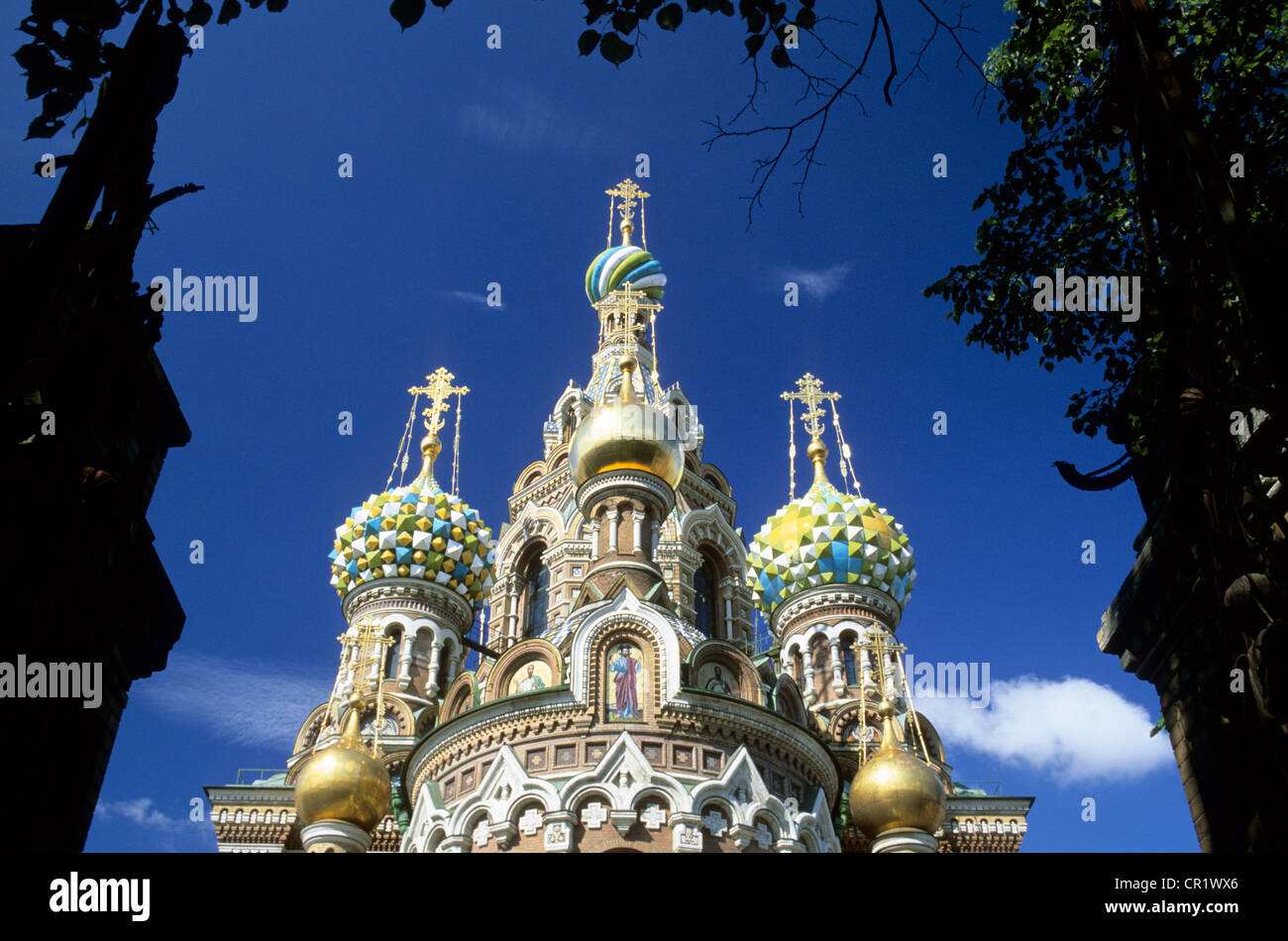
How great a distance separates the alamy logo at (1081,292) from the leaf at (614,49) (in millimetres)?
4605

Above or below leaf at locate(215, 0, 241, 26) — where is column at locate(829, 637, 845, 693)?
above

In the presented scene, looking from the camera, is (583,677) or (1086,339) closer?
(1086,339)

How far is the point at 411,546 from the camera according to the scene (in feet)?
93.3

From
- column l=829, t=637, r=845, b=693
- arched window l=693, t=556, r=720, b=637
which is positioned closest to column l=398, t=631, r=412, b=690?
arched window l=693, t=556, r=720, b=637

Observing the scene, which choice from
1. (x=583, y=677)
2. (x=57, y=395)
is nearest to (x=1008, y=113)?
(x=57, y=395)

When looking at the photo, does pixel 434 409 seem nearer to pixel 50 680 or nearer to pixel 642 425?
pixel 642 425

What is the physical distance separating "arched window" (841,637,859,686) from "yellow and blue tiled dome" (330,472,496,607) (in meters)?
9.59

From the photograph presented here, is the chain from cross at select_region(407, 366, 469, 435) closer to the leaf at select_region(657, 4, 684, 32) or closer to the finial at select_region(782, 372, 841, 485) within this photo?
the finial at select_region(782, 372, 841, 485)

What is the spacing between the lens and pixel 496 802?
1582 centimetres

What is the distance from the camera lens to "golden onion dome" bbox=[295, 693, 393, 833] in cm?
1605

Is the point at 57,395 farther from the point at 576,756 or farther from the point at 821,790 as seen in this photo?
the point at 821,790

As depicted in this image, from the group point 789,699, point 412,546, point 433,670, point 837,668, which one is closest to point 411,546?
point 412,546
